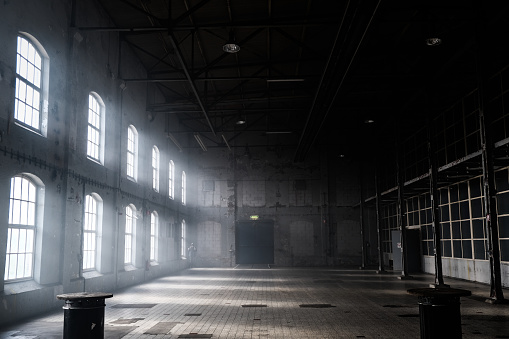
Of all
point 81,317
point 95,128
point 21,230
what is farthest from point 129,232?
point 81,317

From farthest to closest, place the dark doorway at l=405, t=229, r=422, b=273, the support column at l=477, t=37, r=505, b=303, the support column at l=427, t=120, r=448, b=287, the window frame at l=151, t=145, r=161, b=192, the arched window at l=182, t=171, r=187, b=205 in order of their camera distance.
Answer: the arched window at l=182, t=171, r=187, b=205, the dark doorway at l=405, t=229, r=422, b=273, the window frame at l=151, t=145, r=161, b=192, the support column at l=427, t=120, r=448, b=287, the support column at l=477, t=37, r=505, b=303

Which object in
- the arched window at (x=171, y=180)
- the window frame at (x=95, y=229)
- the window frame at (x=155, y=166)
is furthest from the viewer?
the arched window at (x=171, y=180)

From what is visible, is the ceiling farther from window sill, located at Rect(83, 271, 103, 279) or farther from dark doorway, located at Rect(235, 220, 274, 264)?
dark doorway, located at Rect(235, 220, 274, 264)

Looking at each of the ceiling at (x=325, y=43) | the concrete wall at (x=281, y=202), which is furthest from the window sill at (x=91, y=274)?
the concrete wall at (x=281, y=202)

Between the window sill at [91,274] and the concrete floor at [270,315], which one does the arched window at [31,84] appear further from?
the window sill at [91,274]

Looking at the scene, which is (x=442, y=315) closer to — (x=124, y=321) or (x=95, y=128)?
(x=124, y=321)

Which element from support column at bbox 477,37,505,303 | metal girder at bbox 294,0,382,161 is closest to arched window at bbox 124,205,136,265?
metal girder at bbox 294,0,382,161

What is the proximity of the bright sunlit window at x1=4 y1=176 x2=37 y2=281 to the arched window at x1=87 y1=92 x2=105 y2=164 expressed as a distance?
11.7 feet

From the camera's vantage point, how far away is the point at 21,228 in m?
10.5

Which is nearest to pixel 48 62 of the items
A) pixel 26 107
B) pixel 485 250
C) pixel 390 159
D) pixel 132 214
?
pixel 26 107

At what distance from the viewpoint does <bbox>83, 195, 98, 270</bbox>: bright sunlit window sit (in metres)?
14.2

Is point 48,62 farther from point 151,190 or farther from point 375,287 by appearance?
point 375,287

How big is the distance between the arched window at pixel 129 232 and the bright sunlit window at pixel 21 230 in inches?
273

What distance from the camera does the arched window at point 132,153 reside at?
1881 cm
